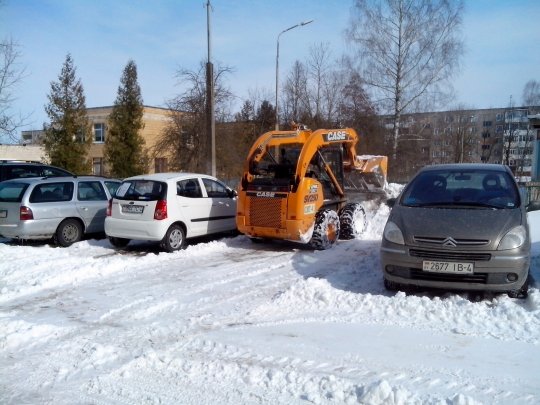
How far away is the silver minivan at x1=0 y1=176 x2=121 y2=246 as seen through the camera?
410 inches

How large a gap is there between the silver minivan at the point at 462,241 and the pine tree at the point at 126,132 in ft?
91.3

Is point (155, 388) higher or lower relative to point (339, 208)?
lower

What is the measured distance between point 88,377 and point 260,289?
10.6 ft

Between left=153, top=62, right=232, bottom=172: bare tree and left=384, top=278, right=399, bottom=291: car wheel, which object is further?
left=153, top=62, right=232, bottom=172: bare tree

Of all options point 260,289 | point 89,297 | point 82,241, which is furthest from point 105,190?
point 260,289

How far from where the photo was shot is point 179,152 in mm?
33562

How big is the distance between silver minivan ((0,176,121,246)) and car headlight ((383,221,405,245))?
7.60 metres

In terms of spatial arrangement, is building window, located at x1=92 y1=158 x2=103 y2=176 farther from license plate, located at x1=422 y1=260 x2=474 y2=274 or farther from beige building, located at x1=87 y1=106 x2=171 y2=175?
license plate, located at x1=422 y1=260 x2=474 y2=274

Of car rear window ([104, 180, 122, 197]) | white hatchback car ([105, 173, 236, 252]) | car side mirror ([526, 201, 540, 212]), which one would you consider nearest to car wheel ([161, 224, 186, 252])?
white hatchback car ([105, 173, 236, 252])

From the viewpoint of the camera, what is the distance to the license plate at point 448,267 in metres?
5.94

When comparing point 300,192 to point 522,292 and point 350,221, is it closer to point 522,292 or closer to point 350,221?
point 350,221

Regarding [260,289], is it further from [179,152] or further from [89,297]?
[179,152]

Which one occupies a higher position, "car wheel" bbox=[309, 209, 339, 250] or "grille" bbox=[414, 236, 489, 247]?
"grille" bbox=[414, 236, 489, 247]

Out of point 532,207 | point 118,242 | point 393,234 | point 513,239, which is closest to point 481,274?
point 513,239
